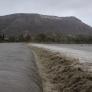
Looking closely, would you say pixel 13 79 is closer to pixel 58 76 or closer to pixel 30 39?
pixel 58 76

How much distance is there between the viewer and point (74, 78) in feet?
40.4

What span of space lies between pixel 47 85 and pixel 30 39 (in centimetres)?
15172

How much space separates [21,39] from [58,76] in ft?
495

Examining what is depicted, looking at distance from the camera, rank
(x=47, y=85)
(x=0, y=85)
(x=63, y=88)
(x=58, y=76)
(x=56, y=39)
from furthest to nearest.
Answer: (x=56, y=39), (x=58, y=76), (x=47, y=85), (x=63, y=88), (x=0, y=85)

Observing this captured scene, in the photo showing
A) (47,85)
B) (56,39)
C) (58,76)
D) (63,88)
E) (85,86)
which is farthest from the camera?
(56,39)

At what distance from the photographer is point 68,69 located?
1531 centimetres

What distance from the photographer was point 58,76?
14703mm

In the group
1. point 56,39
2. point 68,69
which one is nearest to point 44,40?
point 56,39

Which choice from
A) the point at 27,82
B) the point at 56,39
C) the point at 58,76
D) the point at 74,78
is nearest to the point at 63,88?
the point at 74,78

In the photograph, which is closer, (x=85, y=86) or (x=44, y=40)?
(x=85, y=86)

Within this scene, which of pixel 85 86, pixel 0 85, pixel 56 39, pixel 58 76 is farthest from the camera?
pixel 56 39

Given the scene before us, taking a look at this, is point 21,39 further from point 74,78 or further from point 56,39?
point 74,78

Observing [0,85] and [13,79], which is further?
[13,79]

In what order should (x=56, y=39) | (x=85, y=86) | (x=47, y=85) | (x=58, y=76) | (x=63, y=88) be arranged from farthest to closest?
(x=56, y=39) → (x=58, y=76) → (x=47, y=85) → (x=63, y=88) → (x=85, y=86)
